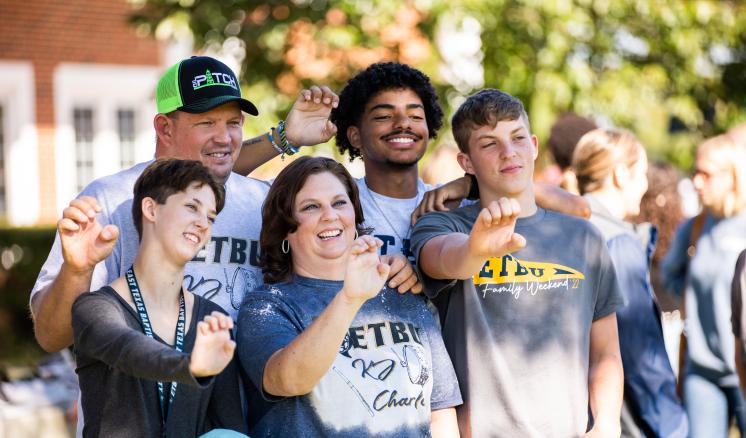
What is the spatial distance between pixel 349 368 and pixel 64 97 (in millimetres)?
11804

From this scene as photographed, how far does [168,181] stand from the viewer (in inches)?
128

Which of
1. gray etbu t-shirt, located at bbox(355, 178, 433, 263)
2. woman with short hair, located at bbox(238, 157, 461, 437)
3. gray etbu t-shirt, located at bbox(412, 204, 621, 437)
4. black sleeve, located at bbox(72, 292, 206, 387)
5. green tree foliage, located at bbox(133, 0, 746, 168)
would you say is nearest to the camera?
black sleeve, located at bbox(72, 292, 206, 387)

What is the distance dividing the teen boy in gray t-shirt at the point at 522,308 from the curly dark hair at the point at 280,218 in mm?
470

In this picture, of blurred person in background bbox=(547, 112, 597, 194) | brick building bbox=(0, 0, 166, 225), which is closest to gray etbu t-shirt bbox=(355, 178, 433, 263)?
blurred person in background bbox=(547, 112, 597, 194)

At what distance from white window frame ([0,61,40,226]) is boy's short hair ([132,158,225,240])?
1110cm

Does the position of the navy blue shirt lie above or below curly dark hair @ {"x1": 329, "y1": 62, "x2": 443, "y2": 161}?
below

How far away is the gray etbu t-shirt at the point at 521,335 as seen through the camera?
3.68 m

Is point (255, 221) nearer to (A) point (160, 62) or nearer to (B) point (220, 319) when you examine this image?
(B) point (220, 319)

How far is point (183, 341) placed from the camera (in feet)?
10.2

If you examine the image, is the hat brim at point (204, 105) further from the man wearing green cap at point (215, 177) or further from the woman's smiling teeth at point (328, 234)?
the woman's smiling teeth at point (328, 234)

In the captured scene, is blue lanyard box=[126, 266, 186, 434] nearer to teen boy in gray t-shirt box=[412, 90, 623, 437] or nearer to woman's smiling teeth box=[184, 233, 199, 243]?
woman's smiling teeth box=[184, 233, 199, 243]

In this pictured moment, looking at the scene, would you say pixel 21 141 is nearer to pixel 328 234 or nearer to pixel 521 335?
pixel 328 234

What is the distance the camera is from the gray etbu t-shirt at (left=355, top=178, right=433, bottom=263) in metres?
3.96

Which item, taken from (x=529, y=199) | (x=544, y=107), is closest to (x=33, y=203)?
(x=544, y=107)
